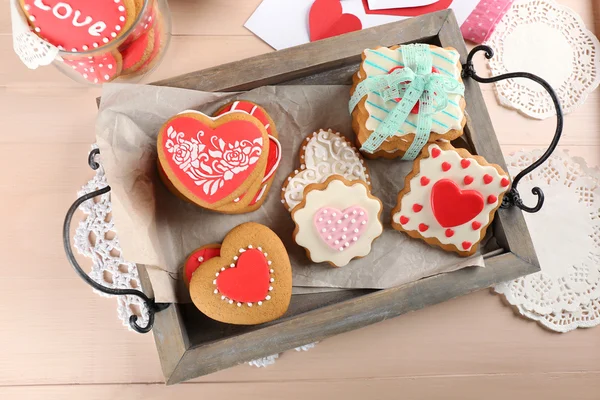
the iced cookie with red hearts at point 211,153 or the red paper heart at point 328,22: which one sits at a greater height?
the red paper heart at point 328,22

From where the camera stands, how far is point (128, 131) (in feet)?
2.61

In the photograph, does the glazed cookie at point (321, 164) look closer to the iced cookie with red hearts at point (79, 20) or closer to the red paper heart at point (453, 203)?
the red paper heart at point (453, 203)

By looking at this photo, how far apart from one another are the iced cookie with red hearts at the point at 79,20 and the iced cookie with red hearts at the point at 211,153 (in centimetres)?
15

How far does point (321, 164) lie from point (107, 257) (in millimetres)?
388

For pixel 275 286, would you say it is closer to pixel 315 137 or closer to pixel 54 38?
pixel 315 137

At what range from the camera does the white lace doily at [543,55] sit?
955mm

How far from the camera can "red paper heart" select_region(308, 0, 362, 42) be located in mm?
951

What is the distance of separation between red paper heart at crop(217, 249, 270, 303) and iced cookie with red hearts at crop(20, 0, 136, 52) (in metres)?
0.37

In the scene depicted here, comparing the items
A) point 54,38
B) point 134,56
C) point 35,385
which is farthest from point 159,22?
point 35,385

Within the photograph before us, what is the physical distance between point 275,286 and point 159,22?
0.48m

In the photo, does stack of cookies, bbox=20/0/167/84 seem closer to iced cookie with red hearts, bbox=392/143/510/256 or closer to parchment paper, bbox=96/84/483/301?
parchment paper, bbox=96/84/483/301

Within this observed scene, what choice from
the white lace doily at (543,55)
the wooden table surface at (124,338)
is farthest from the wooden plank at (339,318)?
the white lace doily at (543,55)

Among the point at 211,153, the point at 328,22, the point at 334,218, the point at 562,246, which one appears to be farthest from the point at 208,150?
the point at 562,246

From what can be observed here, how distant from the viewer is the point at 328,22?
952 millimetres
